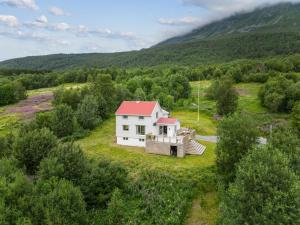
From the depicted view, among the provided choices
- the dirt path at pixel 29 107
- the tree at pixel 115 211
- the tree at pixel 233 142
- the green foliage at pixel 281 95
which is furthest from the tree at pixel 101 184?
the green foliage at pixel 281 95

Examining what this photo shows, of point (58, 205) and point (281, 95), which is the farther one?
point (281, 95)

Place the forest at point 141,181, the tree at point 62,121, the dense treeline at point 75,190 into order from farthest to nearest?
1. the tree at point 62,121
2. the dense treeline at point 75,190
3. the forest at point 141,181

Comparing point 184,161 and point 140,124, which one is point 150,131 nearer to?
point 140,124

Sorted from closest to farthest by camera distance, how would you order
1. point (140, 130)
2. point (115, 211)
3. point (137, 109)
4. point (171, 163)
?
1. point (115, 211)
2. point (171, 163)
3. point (140, 130)
4. point (137, 109)

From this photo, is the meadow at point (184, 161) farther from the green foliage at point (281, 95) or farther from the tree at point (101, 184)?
the green foliage at point (281, 95)

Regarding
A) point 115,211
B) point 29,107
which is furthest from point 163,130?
point 29,107

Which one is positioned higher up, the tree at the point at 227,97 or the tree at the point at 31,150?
the tree at the point at 227,97

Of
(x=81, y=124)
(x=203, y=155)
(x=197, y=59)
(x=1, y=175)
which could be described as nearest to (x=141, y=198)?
(x=203, y=155)
